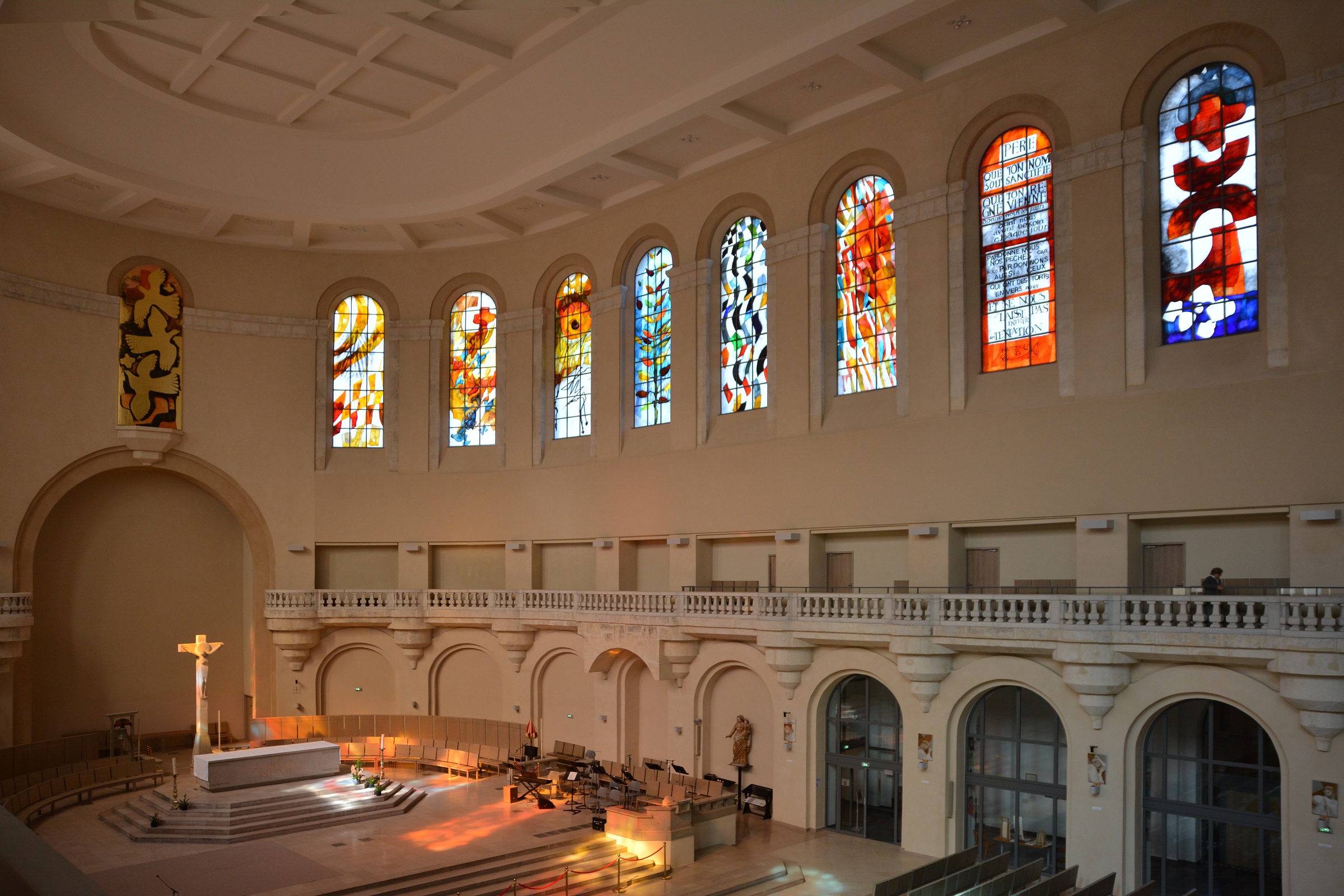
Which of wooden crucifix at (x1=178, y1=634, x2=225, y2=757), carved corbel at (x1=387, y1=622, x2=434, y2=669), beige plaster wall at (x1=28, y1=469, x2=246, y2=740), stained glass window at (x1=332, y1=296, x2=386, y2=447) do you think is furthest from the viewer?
stained glass window at (x1=332, y1=296, x2=386, y2=447)

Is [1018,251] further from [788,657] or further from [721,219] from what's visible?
[788,657]

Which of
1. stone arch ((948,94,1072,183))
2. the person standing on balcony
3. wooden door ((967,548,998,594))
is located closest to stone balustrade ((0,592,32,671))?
wooden door ((967,548,998,594))

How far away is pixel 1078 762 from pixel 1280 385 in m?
7.03

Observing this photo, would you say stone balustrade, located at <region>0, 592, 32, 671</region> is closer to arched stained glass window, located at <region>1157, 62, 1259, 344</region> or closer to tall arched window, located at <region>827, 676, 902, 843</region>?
tall arched window, located at <region>827, 676, 902, 843</region>

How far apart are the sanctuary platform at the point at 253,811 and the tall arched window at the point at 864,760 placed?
947 centimetres

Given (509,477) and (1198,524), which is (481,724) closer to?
(509,477)

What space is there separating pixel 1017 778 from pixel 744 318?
1232 centimetres

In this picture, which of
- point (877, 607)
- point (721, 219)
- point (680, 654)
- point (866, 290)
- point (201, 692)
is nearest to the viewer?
point (877, 607)

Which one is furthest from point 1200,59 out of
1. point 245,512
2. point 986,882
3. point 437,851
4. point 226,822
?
point 245,512

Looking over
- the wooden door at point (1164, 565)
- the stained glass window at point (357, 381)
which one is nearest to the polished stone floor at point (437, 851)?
the wooden door at point (1164, 565)

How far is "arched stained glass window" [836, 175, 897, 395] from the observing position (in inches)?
909

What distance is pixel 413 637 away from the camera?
29.8 meters

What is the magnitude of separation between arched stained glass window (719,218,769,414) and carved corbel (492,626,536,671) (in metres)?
8.24

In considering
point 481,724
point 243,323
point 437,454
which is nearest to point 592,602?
point 481,724
